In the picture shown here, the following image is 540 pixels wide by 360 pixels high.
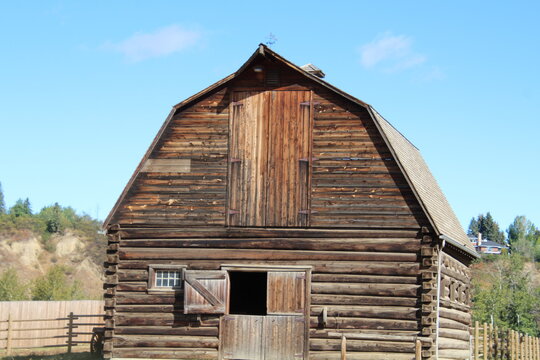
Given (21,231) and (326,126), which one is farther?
(21,231)

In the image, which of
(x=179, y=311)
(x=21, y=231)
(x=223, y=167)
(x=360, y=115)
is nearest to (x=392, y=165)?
(x=360, y=115)

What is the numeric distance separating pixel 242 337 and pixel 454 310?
7468 millimetres

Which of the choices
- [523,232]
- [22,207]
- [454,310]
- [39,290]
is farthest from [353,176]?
[523,232]

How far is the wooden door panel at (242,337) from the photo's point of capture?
20.4m

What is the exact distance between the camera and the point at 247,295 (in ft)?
93.4

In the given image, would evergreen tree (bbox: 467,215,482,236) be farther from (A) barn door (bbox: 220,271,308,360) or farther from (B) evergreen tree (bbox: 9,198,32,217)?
(A) barn door (bbox: 220,271,308,360)

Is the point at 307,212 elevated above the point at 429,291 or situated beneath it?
elevated above

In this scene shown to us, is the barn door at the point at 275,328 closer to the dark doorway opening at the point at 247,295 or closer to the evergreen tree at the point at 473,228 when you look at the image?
the dark doorway opening at the point at 247,295

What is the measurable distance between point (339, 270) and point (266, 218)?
96.1 inches

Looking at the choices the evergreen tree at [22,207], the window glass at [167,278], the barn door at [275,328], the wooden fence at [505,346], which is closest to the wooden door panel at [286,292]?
the barn door at [275,328]

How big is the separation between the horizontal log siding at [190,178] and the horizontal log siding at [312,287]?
0.54m

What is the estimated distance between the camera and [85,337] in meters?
35.5

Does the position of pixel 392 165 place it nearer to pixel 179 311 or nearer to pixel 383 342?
pixel 383 342

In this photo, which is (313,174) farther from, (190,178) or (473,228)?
(473,228)
